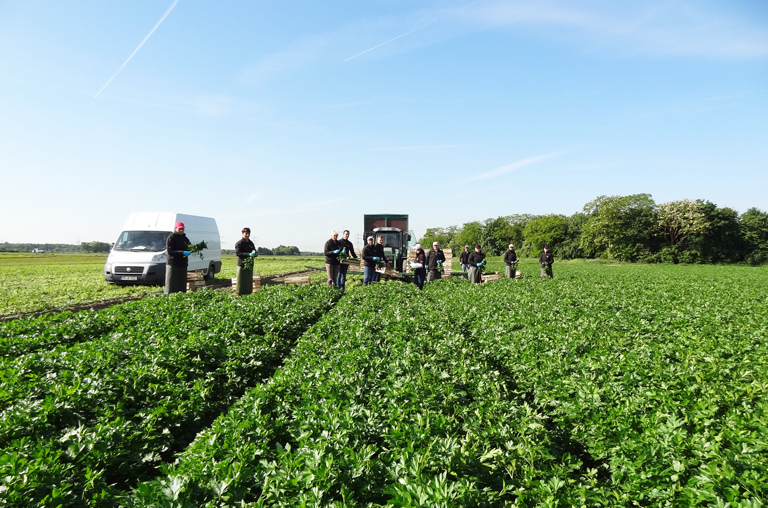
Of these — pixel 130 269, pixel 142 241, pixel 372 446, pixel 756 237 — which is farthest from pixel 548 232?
pixel 372 446

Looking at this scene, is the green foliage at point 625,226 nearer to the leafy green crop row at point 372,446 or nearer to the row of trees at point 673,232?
the row of trees at point 673,232

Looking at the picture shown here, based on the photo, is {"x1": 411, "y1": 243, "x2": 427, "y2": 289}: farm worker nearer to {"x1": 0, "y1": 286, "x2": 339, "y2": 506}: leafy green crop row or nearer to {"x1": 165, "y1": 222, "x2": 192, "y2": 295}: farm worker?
{"x1": 165, "y1": 222, "x2": 192, "y2": 295}: farm worker

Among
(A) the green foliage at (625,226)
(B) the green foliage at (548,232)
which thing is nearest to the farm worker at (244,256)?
(A) the green foliage at (625,226)

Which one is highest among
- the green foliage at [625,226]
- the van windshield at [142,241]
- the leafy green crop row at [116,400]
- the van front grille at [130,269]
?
the green foliage at [625,226]

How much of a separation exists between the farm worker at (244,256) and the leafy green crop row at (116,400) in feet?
16.0

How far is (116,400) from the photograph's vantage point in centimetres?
401

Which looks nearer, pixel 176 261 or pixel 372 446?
pixel 372 446

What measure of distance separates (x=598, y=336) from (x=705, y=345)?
4.52ft

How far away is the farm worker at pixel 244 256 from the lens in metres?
12.0

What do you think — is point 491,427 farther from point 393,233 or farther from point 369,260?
point 393,233

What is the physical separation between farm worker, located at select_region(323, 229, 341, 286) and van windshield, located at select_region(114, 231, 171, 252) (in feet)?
24.2

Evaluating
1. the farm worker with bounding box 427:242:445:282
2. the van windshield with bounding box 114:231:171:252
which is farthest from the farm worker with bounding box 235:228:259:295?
the farm worker with bounding box 427:242:445:282

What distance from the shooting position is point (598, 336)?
21.1ft

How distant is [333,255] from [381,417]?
1026cm
